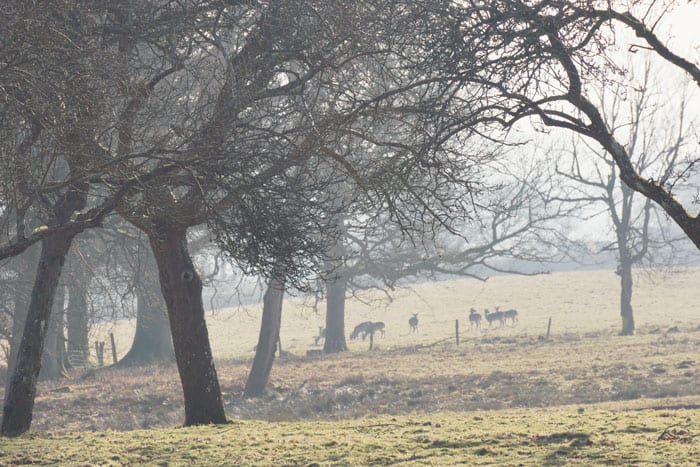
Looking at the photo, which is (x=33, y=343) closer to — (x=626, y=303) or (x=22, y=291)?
(x=22, y=291)

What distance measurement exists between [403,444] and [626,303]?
3408 centimetres

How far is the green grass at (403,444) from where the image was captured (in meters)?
9.34

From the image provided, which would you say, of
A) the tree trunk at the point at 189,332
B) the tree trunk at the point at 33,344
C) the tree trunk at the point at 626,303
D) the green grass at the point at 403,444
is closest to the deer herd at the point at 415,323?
the tree trunk at the point at 626,303

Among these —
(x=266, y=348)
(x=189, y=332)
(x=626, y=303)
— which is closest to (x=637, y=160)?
(x=626, y=303)

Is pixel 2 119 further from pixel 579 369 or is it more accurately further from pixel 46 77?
pixel 579 369

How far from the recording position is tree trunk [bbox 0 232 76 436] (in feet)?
42.4

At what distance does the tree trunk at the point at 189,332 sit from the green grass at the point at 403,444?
789 millimetres

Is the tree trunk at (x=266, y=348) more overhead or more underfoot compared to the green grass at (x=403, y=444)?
more overhead

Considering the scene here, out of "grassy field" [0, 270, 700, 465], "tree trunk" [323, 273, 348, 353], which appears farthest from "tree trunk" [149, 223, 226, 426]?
"tree trunk" [323, 273, 348, 353]

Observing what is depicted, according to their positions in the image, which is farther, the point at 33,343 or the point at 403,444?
the point at 33,343

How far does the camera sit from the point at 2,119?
8484mm

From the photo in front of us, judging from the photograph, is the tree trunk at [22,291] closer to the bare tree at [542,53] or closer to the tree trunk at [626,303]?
the bare tree at [542,53]

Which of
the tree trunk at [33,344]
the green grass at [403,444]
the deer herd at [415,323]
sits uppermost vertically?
the deer herd at [415,323]

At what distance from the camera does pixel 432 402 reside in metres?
23.1
